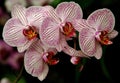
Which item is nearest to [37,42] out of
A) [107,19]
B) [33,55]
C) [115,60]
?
[33,55]

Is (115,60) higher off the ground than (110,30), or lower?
lower

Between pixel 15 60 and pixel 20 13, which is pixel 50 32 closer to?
pixel 20 13

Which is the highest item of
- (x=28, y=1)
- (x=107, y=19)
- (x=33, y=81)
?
(x=107, y=19)

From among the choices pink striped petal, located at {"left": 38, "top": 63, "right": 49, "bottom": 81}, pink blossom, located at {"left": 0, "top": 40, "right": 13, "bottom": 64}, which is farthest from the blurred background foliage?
pink striped petal, located at {"left": 38, "top": 63, "right": 49, "bottom": 81}

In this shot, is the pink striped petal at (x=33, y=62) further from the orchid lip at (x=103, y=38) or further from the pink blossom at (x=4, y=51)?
the pink blossom at (x=4, y=51)

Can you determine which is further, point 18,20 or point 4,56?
point 4,56

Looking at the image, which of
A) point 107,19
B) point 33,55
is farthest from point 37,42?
point 107,19

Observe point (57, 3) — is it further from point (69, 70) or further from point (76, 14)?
point (69, 70)

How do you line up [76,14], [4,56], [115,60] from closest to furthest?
[76,14]
[115,60]
[4,56]

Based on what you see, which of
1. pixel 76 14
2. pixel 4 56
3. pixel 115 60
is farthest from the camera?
pixel 4 56
